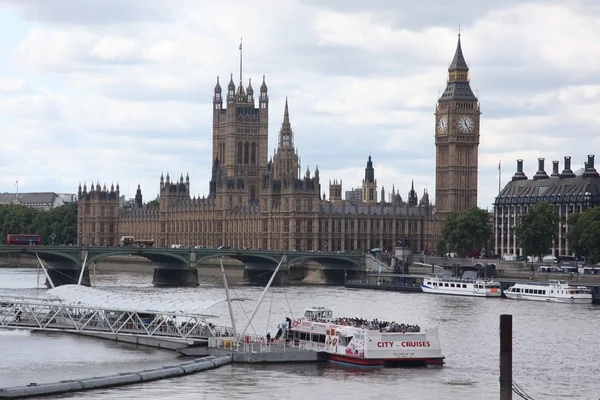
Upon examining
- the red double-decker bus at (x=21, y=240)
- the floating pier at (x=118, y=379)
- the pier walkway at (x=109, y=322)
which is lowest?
the floating pier at (x=118, y=379)

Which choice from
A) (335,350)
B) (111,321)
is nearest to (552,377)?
(335,350)

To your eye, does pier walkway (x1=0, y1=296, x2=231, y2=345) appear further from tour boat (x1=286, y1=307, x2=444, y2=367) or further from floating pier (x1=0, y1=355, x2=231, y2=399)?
tour boat (x1=286, y1=307, x2=444, y2=367)

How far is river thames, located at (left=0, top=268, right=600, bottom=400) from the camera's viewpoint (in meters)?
56.7

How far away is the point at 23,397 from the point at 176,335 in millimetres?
16023

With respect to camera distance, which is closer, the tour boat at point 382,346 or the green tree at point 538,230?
the tour boat at point 382,346

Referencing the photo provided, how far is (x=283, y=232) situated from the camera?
550 ft

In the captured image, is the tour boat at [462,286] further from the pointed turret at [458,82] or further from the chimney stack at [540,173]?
the pointed turret at [458,82]

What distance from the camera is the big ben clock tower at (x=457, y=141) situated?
170500 mm

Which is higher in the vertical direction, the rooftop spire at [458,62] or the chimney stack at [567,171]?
the rooftop spire at [458,62]

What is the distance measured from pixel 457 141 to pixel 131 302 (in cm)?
10281

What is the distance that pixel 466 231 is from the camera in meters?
152

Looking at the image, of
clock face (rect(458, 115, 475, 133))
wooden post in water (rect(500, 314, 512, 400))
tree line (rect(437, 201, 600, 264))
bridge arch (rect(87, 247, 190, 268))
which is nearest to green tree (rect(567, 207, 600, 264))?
tree line (rect(437, 201, 600, 264))

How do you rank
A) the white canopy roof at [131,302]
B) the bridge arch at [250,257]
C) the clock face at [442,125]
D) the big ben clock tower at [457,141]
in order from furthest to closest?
the clock face at [442,125]
the big ben clock tower at [457,141]
the bridge arch at [250,257]
the white canopy roof at [131,302]

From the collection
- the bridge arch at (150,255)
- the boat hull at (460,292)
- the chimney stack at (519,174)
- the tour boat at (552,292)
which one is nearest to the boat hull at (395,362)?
the tour boat at (552,292)
